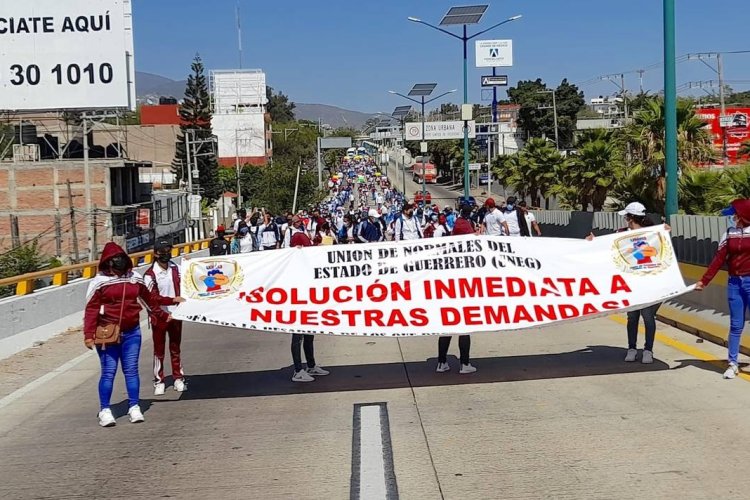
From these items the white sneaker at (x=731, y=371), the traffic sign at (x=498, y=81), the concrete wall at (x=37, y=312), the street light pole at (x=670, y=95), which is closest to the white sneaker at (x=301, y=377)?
the white sneaker at (x=731, y=371)

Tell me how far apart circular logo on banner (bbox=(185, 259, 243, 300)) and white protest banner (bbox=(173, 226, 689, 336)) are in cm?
1

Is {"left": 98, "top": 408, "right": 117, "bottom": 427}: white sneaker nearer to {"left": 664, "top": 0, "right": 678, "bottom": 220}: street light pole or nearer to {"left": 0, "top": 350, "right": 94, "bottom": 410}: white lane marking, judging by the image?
{"left": 0, "top": 350, "right": 94, "bottom": 410}: white lane marking

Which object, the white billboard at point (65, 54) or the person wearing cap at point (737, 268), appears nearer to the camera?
the person wearing cap at point (737, 268)

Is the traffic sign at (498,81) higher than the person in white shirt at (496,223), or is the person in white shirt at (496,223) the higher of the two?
the traffic sign at (498,81)

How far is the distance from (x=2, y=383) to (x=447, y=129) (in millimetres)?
52555

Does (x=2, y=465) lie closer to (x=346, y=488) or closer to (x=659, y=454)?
(x=346, y=488)

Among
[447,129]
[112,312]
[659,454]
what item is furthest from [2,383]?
[447,129]

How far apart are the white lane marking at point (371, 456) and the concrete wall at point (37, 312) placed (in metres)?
7.48

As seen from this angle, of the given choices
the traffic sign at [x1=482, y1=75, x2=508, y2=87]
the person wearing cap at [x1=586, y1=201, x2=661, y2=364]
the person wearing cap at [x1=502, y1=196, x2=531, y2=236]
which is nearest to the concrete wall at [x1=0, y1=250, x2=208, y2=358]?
the person wearing cap at [x1=586, y1=201, x2=661, y2=364]

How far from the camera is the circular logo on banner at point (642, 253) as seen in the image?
10.6 meters

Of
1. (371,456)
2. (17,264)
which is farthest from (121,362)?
(17,264)

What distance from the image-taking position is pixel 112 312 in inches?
343

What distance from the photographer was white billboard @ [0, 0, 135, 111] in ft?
104

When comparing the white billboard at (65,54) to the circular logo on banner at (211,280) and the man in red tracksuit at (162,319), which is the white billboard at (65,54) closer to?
the man in red tracksuit at (162,319)
